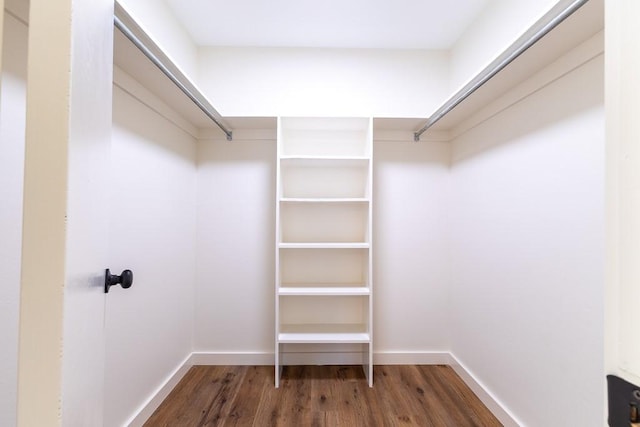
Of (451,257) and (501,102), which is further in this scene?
(451,257)

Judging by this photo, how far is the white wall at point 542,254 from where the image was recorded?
1.17 metres

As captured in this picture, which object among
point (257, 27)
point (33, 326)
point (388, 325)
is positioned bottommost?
point (388, 325)

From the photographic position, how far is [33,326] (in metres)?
0.41

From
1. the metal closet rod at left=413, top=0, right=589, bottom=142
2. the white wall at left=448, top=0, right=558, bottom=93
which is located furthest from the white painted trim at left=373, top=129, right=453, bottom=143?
the metal closet rod at left=413, top=0, right=589, bottom=142

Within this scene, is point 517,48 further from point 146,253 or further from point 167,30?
point 146,253

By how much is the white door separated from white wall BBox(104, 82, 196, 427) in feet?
3.50

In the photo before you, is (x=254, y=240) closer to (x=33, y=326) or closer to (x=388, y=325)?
(x=388, y=325)

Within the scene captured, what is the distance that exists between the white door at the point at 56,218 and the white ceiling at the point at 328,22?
165 cm

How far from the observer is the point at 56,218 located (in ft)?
1.42

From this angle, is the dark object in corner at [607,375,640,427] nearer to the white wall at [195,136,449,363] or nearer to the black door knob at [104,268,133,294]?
the black door knob at [104,268,133,294]

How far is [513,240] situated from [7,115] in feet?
7.37

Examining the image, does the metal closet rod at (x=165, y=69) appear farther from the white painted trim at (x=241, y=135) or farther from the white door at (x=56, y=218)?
the white door at (x=56, y=218)

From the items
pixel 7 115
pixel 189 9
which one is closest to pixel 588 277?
pixel 7 115

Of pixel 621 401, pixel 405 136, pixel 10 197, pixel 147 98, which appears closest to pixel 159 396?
pixel 10 197
